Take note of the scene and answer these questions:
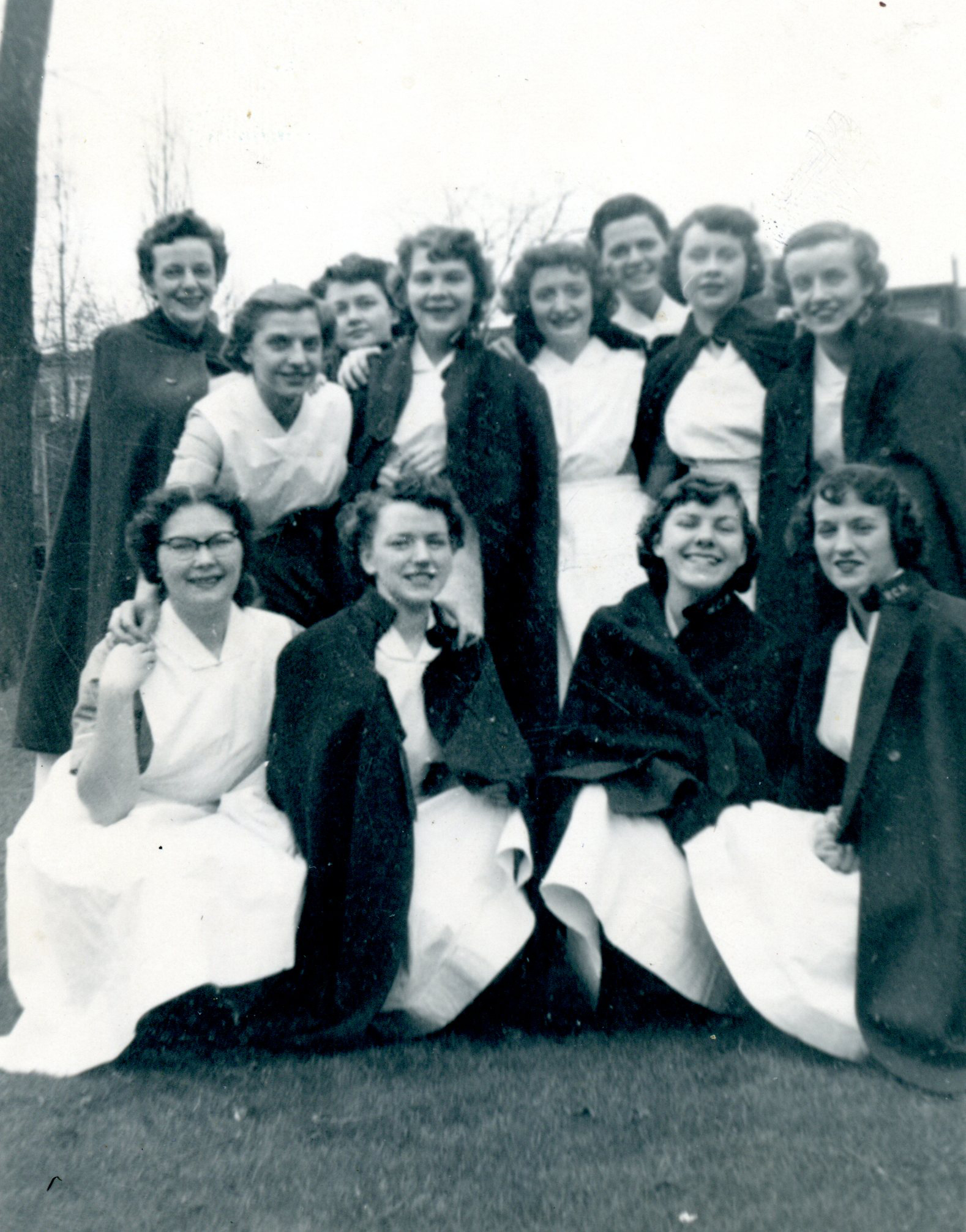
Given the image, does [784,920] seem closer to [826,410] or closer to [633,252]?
[826,410]

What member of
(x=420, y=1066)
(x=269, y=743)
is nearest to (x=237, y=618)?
(x=269, y=743)

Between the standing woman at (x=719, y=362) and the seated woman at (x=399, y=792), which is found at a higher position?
the standing woman at (x=719, y=362)

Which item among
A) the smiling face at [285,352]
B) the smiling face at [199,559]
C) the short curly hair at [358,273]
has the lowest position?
the smiling face at [199,559]

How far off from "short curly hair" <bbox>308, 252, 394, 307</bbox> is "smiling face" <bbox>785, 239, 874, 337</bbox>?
134cm

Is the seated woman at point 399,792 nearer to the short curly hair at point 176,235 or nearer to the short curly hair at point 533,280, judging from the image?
the short curly hair at point 533,280

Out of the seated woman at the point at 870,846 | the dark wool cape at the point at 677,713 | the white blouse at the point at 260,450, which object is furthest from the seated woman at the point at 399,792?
the seated woman at the point at 870,846

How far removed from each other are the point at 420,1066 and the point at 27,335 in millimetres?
3528

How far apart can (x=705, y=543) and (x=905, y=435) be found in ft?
2.31

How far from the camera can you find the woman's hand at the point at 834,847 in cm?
296

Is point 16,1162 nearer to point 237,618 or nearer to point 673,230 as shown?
point 237,618

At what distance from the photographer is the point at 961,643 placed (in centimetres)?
293

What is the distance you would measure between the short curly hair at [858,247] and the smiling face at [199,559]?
1.82 m

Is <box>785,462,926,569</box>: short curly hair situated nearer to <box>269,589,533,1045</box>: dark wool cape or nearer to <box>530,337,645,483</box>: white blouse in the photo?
<box>530,337,645,483</box>: white blouse

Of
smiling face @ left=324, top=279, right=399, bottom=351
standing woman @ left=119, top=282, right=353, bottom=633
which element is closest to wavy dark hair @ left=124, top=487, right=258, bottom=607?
standing woman @ left=119, top=282, right=353, bottom=633
